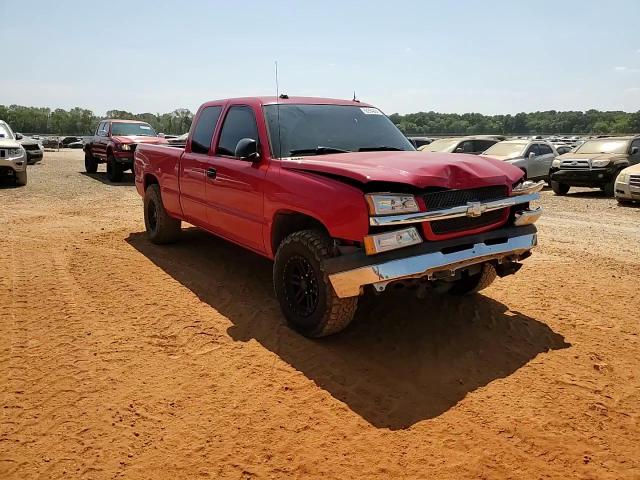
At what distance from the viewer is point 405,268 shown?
3.22 meters

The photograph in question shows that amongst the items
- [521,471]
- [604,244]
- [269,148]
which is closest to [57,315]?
[269,148]

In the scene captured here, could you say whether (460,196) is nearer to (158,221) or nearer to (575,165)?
(158,221)

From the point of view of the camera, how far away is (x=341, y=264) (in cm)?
334

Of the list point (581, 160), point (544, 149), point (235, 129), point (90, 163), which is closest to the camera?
point (235, 129)

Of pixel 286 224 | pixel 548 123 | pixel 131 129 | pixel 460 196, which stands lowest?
pixel 286 224

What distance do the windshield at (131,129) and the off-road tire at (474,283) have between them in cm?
1368

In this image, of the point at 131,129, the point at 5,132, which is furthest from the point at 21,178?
the point at 131,129

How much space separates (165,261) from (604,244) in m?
6.15

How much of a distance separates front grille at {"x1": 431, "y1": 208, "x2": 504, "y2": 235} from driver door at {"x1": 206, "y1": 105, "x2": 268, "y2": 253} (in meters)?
1.58

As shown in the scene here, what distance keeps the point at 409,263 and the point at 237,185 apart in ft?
6.81

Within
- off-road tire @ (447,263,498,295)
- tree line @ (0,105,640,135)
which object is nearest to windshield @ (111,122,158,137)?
off-road tire @ (447,263,498,295)

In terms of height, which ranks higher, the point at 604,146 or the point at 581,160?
the point at 604,146

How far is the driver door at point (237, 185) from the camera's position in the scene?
440 cm

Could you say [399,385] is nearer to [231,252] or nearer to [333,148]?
[333,148]
